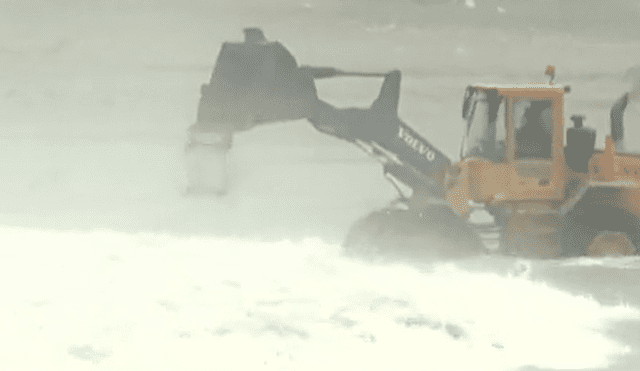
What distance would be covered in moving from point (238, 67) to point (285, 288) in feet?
4.40

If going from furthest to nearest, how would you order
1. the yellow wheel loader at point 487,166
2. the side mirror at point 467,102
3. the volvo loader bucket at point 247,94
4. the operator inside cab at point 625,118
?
the side mirror at point 467,102
the operator inside cab at point 625,118
the yellow wheel loader at point 487,166
the volvo loader bucket at point 247,94

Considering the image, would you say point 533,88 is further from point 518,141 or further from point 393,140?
point 393,140

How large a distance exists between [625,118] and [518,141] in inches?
49.9

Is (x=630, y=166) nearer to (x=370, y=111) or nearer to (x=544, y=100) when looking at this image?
(x=544, y=100)

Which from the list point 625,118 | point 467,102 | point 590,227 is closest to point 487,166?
point 467,102

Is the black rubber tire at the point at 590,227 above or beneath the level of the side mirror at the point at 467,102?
beneath

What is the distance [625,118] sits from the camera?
5.36 metres

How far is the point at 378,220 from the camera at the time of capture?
4809 millimetres

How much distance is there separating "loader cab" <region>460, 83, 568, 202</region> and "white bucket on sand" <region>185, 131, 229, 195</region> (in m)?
1.58

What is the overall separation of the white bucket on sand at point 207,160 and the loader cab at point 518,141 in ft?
5.18

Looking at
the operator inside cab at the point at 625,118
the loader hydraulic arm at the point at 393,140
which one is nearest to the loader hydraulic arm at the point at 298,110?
the loader hydraulic arm at the point at 393,140

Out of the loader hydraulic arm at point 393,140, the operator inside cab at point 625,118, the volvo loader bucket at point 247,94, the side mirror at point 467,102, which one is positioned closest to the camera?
Answer: the volvo loader bucket at point 247,94

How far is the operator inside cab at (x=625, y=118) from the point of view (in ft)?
15.4

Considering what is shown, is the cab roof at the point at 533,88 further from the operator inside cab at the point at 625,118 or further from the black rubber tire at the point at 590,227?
the black rubber tire at the point at 590,227
